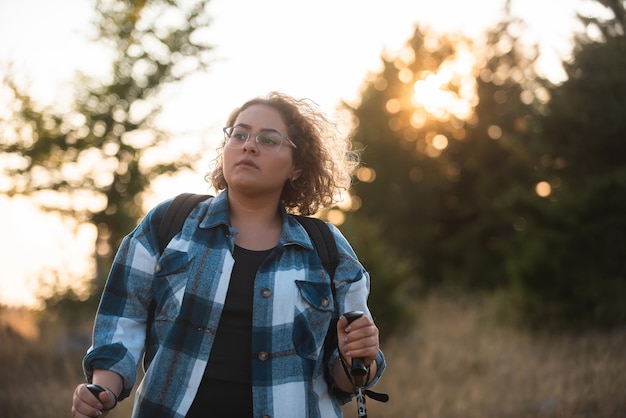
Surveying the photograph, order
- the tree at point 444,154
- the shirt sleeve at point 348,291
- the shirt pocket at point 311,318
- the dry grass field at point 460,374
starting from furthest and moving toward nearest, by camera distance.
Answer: the tree at point 444,154 < the dry grass field at point 460,374 < the shirt sleeve at point 348,291 < the shirt pocket at point 311,318

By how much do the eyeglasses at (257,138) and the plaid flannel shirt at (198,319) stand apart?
38 cm

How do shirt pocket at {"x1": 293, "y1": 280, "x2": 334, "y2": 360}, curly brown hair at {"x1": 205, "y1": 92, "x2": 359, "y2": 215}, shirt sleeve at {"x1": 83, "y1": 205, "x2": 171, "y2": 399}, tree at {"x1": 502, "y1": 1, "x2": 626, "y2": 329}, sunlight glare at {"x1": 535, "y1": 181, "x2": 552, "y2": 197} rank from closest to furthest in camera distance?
1. shirt sleeve at {"x1": 83, "y1": 205, "x2": 171, "y2": 399}
2. shirt pocket at {"x1": 293, "y1": 280, "x2": 334, "y2": 360}
3. curly brown hair at {"x1": 205, "y1": 92, "x2": 359, "y2": 215}
4. tree at {"x1": 502, "y1": 1, "x2": 626, "y2": 329}
5. sunlight glare at {"x1": 535, "y1": 181, "x2": 552, "y2": 197}

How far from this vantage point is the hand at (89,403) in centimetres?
203

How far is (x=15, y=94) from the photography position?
35.7 feet

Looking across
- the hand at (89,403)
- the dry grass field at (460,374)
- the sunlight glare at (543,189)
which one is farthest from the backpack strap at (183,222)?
the sunlight glare at (543,189)

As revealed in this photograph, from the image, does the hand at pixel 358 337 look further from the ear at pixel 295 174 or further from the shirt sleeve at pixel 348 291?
the ear at pixel 295 174

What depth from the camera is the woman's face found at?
8.52 feet

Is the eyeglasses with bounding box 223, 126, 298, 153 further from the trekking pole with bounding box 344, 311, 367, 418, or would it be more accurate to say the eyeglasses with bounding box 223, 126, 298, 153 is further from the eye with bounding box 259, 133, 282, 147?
the trekking pole with bounding box 344, 311, 367, 418

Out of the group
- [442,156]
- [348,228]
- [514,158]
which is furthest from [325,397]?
[442,156]

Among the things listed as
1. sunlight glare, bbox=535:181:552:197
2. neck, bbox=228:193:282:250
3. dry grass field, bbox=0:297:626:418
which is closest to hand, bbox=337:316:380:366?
neck, bbox=228:193:282:250

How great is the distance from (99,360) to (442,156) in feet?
71.9

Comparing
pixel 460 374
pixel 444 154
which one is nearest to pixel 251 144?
pixel 460 374

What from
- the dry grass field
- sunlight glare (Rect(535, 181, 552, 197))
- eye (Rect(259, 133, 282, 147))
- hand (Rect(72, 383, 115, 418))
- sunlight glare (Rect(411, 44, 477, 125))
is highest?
sunlight glare (Rect(411, 44, 477, 125))

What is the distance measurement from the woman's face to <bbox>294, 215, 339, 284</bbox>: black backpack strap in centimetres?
23
